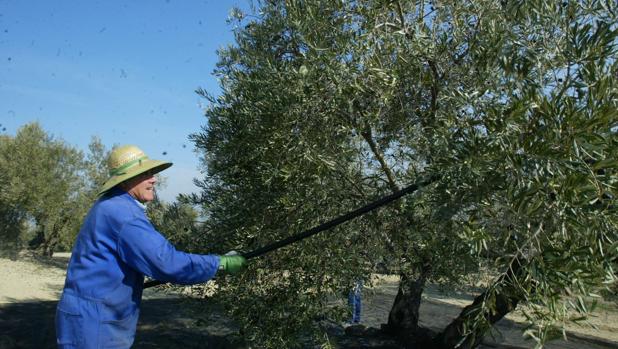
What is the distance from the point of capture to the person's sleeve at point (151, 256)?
343cm

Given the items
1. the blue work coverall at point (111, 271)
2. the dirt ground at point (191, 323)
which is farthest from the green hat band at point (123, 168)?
the dirt ground at point (191, 323)

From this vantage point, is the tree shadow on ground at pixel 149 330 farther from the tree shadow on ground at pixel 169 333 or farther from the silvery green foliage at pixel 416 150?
the silvery green foliage at pixel 416 150

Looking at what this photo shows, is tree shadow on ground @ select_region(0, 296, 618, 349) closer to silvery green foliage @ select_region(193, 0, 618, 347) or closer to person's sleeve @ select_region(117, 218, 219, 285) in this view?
silvery green foliage @ select_region(193, 0, 618, 347)

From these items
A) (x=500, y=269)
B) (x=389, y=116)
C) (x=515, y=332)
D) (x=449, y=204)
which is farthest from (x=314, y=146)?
(x=515, y=332)

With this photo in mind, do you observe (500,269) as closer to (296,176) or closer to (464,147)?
(464,147)

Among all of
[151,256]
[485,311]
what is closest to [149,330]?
[151,256]

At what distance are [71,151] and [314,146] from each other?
31.6 metres

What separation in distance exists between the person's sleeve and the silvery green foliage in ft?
6.21

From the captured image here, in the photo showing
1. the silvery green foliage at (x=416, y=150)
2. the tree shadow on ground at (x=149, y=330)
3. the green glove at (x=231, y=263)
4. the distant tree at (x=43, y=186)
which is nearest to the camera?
the silvery green foliage at (x=416, y=150)

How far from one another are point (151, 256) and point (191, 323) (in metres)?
11.1

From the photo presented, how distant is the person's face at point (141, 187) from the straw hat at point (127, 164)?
0.08 meters

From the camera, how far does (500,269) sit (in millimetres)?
4371

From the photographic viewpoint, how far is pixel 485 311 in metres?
3.77

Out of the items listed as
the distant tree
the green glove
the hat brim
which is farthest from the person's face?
the distant tree
